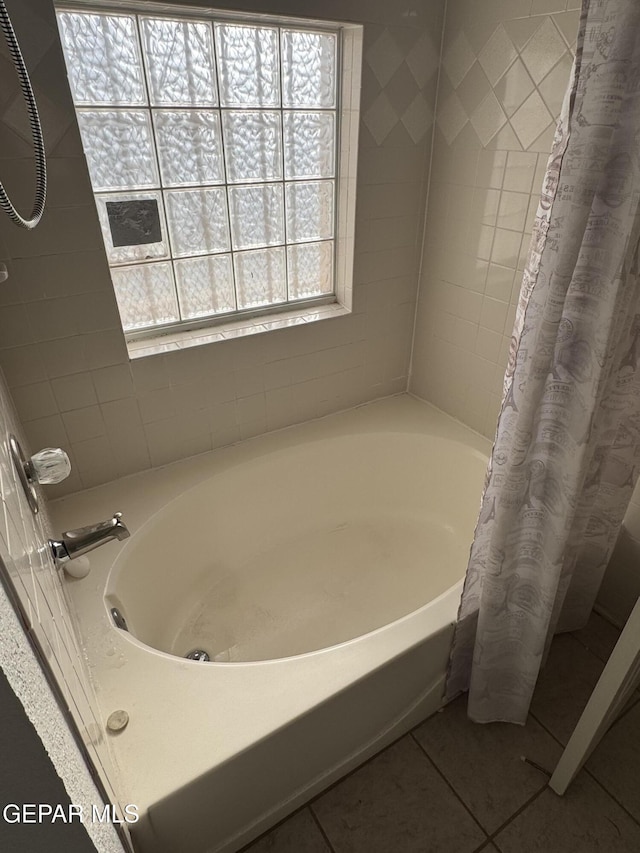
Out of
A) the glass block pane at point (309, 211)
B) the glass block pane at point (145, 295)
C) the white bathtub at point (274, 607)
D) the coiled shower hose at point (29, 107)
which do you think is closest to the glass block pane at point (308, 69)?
the glass block pane at point (309, 211)

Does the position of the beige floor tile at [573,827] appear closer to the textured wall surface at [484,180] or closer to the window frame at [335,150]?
the textured wall surface at [484,180]

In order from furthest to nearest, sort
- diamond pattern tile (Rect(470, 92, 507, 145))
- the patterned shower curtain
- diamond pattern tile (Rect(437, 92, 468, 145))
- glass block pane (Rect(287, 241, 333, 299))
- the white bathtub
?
1. glass block pane (Rect(287, 241, 333, 299))
2. diamond pattern tile (Rect(437, 92, 468, 145))
3. diamond pattern tile (Rect(470, 92, 507, 145))
4. the white bathtub
5. the patterned shower curtain

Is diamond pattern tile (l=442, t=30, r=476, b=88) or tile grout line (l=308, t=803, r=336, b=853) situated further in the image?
diamond pattern tile (l=442, t=30, r=476, b=88)

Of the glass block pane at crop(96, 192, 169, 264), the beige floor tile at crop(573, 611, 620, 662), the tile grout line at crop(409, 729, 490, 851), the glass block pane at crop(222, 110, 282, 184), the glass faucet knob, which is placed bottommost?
the tile grout line at crop(409, 729, 490, 851)

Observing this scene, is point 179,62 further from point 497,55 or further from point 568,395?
point 568,395

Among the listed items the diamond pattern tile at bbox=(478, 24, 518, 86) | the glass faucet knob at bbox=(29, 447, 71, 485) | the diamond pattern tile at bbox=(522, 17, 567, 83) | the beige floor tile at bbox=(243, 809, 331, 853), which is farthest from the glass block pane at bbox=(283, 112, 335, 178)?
the beige floor tile at bbox=(243, 809, 331, 853)

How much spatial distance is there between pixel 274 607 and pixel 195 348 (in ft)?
3.00

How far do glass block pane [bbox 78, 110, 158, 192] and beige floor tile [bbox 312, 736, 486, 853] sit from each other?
1.74m

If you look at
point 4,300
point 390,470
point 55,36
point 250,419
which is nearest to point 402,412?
point 390,470

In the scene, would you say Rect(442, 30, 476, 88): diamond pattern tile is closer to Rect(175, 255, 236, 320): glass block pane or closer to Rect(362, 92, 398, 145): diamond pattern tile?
Rect(362, 92, 398, 145): diamond pattern tile

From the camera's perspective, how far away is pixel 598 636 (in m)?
1.72

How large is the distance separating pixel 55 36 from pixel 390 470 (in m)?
1.65

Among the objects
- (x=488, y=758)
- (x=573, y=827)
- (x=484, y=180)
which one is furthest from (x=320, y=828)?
(x=484, y=180)

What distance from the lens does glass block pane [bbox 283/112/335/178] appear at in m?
1.64
